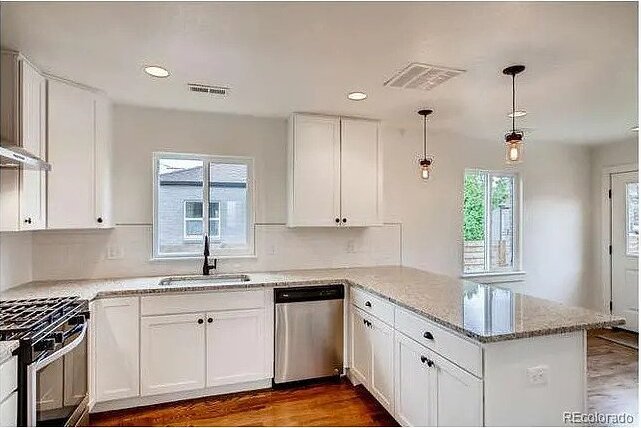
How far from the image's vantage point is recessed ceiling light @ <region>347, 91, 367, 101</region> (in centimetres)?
297

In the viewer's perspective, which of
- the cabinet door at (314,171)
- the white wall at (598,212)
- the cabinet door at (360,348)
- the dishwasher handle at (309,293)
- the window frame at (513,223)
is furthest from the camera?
the white wall at (598,212)

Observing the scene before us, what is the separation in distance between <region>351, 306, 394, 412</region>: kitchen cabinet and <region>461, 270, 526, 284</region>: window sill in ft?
6.39

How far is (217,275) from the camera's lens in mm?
3469

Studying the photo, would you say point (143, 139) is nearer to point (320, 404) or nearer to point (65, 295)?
point (65, 295)

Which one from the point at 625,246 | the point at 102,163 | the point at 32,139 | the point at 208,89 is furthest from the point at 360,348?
the point at 625,246

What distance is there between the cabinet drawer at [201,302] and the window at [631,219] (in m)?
4.65

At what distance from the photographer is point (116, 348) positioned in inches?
108

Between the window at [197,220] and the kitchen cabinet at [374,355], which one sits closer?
the kitchen cabinet at [374,355]

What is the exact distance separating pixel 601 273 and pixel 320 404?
4386mm

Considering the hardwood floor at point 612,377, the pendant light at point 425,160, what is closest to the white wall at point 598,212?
the hardwood floor at point 612,377

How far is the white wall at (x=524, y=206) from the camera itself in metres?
4.23

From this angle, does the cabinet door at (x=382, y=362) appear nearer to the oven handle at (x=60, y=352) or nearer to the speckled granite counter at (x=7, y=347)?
the oven handle at (x=60, y=352)

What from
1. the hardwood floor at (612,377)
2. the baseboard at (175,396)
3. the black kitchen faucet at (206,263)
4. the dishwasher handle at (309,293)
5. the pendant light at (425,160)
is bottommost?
the hardwood floor at (612,377)

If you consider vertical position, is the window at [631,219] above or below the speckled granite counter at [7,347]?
above
